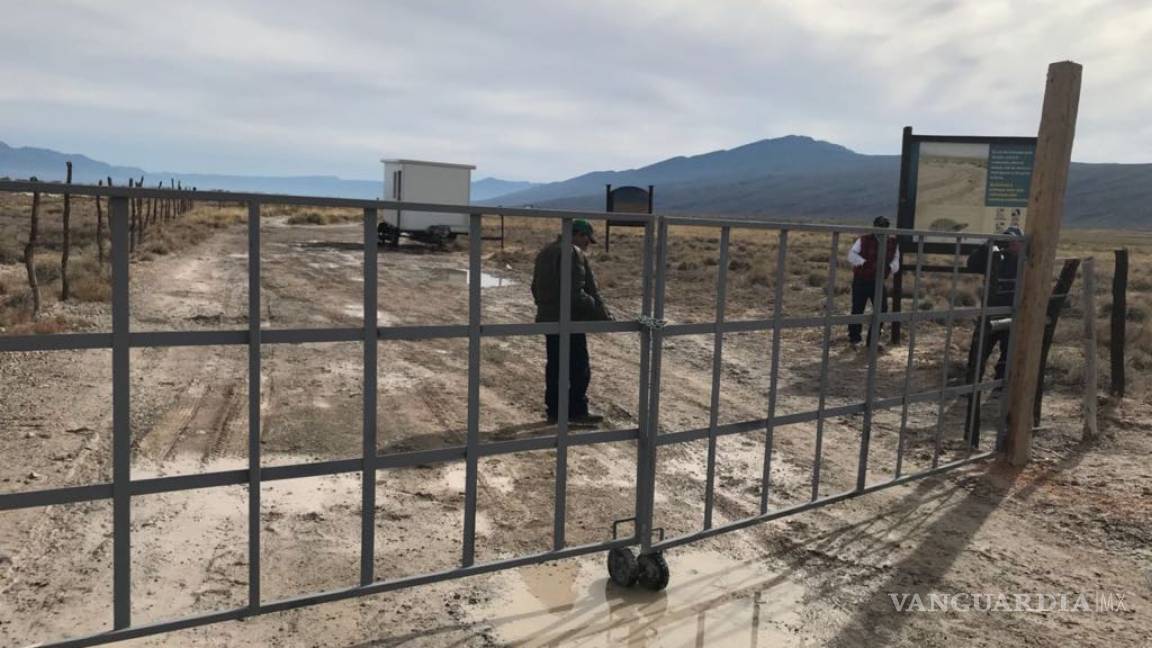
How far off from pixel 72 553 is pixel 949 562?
4.59 metres

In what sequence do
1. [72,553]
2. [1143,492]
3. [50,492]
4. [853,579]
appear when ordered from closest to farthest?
1. [50,492]
2. [72,553]
3. [853,579]
4. [1143,492]

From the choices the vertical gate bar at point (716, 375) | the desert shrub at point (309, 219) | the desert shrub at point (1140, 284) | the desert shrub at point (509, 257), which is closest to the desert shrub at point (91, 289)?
the vertical gate bar at point (716, 375)

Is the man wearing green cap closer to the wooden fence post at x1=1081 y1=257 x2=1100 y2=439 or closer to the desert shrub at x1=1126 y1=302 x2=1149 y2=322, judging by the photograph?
the wooden fence post at x1=1081 y1=257 x2=1100 y2=439

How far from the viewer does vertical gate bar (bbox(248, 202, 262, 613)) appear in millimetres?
2895

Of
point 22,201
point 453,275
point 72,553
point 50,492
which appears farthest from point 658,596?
point 22,201

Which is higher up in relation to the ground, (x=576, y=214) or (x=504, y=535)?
(x=576, y=214)

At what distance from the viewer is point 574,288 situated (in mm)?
6250

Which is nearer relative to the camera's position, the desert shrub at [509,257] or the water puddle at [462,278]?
the water puddle at [462,278]

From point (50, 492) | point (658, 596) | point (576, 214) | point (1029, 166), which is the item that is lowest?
point (658, 596)

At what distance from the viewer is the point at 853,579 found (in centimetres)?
425

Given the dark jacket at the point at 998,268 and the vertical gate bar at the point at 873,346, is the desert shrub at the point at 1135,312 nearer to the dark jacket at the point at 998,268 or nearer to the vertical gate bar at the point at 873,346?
the dark jacket at the point at 998,268

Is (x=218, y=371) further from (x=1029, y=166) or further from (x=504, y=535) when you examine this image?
(x=1029, y=166)

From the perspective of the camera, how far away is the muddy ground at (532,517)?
11.9ft

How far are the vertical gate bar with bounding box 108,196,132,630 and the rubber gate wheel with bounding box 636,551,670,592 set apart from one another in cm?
222
